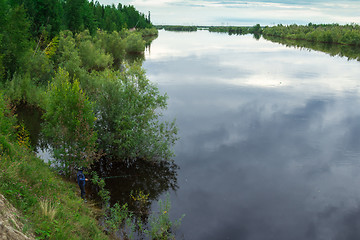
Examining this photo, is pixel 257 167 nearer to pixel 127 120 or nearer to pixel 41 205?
pixel 127 120

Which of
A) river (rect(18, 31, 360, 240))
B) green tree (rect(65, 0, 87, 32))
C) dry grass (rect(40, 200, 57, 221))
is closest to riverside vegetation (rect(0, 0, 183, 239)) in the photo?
dry grass (rect(40, 200, 57, 221))

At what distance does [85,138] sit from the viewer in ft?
70.7

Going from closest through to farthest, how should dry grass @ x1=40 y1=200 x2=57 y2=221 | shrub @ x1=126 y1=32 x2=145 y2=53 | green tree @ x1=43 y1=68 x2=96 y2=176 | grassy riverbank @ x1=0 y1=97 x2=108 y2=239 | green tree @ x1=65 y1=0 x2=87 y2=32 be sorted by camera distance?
grassy riverbank @ x1=0 y1=97 x2=108 y2=239
dry grass @ x1=40 y1=200 x2=57 y2=221
green tree @ x1=43 y1=68 x2=96 y2=176
green tree @ x1=65 y1=0 x2=87 y2=32
shrub @ x1=126 y1=32 x2=145 y2=53

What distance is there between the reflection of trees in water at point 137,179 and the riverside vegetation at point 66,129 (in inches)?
30.5

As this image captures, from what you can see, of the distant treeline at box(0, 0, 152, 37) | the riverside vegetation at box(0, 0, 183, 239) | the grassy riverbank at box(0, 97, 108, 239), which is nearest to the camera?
the grassy riverbank at box(0, 97, 108, 239)

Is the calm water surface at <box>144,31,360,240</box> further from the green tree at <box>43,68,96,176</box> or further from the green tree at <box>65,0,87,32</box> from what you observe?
the green tree at <box>65,0,87,32</box>

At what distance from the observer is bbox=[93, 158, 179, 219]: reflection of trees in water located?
73.0ft


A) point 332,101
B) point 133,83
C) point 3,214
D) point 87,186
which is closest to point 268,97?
point 332,101

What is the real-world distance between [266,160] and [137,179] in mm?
14106

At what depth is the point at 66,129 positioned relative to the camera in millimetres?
21359

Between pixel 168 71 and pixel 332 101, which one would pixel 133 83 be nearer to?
pixel 332 101

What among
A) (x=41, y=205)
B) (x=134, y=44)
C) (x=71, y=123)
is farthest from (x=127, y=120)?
(x=134, y=44)

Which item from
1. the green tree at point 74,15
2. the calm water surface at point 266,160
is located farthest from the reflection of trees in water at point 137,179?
the green tree at point 74,15

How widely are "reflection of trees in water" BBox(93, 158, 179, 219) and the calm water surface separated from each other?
1.30 meters
